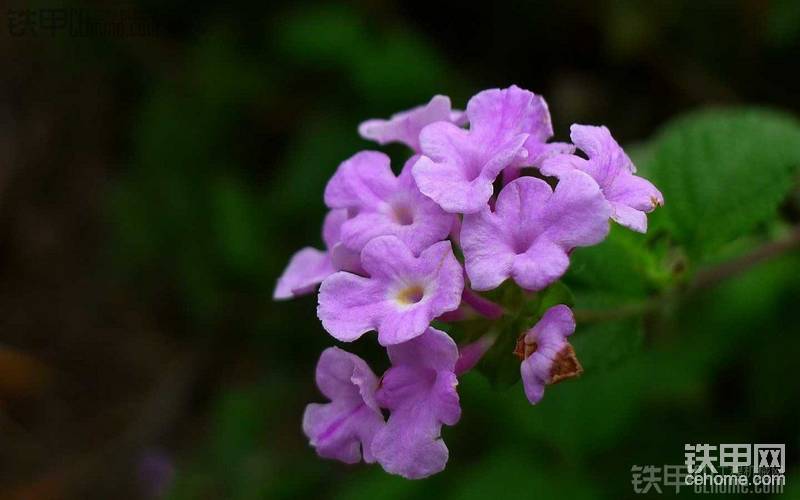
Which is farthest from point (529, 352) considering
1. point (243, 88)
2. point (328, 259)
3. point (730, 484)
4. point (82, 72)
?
point (82, 72)

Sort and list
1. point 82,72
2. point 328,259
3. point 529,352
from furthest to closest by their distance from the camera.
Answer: point 82,72, point 328,259, point 529,352

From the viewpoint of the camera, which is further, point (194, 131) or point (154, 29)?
point (154, 29)

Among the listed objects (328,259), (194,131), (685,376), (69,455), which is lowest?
(69,455)

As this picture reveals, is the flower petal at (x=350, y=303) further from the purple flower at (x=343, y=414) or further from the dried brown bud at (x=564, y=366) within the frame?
the dried brown bud at (x=564, y=366)

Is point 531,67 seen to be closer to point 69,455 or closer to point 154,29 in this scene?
point 154,29
